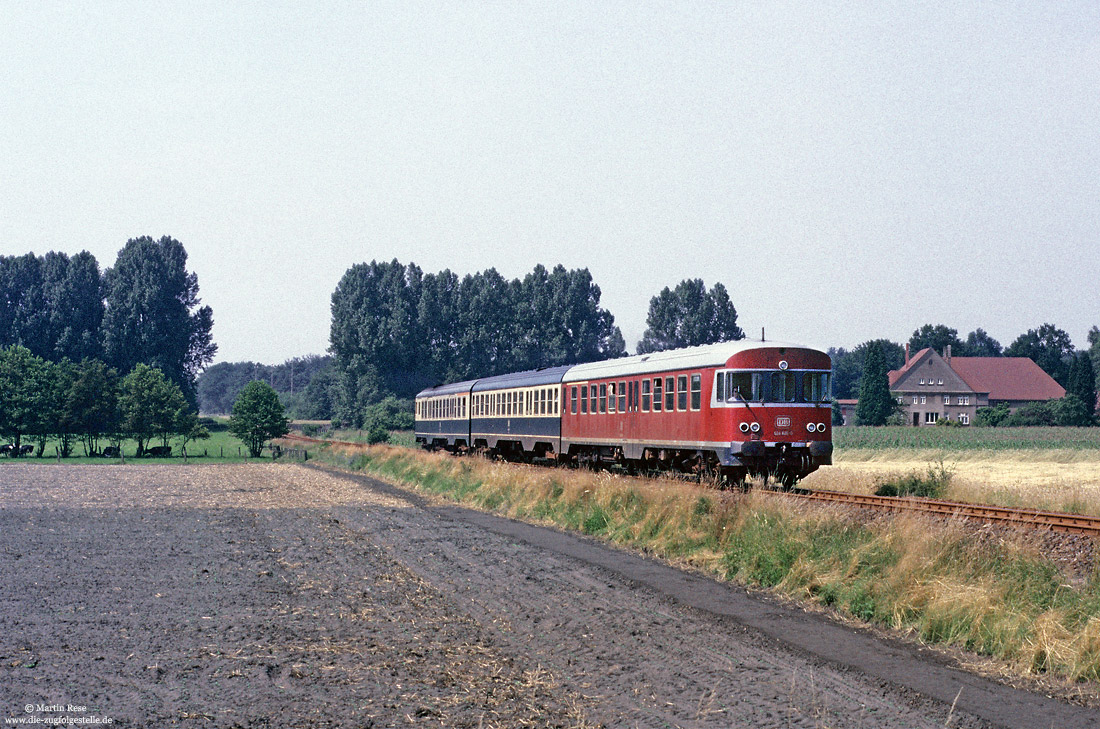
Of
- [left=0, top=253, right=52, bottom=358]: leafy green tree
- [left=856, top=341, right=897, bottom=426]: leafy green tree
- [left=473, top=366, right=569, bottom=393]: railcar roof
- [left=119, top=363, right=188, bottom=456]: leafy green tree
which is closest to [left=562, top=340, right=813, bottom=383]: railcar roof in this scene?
[left=473, top=366, right=569, bottom=393]: railcar roof

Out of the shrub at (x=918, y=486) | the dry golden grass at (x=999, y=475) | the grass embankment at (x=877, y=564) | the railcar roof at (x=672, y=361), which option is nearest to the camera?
the grass embankment at (x=877, y=564)

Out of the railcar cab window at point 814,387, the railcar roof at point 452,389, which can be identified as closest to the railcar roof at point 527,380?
the railcar roof at point 452,389

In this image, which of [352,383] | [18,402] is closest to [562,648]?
[18,402]

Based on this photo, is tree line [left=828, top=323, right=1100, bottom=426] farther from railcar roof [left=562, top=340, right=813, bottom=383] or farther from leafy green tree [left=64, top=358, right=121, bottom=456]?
leafy green tree [left=64, top=358, right=121, bottom=456]

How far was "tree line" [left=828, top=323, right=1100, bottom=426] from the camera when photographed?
87.4 m

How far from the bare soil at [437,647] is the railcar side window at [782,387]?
7.46 metres

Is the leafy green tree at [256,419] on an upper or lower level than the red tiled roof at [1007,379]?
lower

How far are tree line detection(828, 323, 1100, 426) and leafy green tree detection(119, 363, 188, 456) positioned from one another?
5359 centimetres

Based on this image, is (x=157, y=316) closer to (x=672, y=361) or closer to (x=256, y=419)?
(x=256, y=419)

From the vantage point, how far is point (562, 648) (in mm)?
9680

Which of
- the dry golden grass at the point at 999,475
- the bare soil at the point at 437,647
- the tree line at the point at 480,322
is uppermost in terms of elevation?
the tree line at the point at 480,322

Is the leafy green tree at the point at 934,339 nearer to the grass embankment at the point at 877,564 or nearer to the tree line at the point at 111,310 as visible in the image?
the tree line at the point at 111,310

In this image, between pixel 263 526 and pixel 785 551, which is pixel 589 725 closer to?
pixel 785 551

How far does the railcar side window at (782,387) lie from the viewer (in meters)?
22.7
